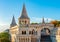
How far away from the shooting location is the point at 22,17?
85.3 meters

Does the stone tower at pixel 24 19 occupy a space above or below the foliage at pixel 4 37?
above

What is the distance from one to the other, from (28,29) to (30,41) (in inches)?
183

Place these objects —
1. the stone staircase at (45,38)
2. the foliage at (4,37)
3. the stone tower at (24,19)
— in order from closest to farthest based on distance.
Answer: the stone staircase at (45,38) → the stone tower at (24,19) → the foliage at (4,37)

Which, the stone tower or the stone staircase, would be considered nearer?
the stone staircase

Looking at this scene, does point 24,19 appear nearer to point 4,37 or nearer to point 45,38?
point 45,38

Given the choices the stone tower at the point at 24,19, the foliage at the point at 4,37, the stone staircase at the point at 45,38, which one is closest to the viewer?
the stone staircase at the point at 45,38

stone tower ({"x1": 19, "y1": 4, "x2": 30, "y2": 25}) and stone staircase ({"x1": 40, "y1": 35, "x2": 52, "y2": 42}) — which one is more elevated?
stone tower ({"x1": 19, "y1": 4, "x2": 30, "y2": 25})

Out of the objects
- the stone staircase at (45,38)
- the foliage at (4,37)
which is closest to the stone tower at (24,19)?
the stone staircase at (45,38)

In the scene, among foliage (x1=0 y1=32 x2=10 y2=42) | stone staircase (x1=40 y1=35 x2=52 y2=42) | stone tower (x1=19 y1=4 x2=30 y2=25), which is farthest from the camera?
foliage (x1=0 y1=32 x2=10 y2=42)

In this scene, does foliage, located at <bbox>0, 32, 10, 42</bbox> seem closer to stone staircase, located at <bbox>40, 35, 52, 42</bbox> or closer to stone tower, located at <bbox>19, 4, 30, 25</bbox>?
stone tower, located at <bbox>19, 4, 30, 25</bbox>

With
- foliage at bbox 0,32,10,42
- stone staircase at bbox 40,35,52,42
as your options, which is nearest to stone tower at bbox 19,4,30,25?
stone staircase at bbox 40,35,52,42

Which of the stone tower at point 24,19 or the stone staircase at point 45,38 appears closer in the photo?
the stone staircase at point 45,38

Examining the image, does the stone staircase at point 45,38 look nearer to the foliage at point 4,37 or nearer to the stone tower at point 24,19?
the stone tower at point 24,19

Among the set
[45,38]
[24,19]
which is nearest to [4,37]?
[24,19]
